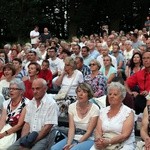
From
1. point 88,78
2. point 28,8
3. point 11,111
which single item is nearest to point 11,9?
point 28,8

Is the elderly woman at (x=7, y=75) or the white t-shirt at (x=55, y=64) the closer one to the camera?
the elderly woman at (x=7, y=75)

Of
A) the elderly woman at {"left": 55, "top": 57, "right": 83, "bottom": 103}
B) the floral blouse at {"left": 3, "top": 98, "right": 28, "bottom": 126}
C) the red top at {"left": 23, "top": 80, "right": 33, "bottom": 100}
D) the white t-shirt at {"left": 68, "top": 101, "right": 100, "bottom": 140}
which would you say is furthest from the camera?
the elderly woman at {"left": 55, "top": 57, "right": 83, "bottom": 103}

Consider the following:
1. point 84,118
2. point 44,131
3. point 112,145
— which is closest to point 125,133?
point 112,145

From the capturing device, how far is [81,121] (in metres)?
5.42

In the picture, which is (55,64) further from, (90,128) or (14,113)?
(90,128)

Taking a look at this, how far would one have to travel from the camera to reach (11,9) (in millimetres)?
26281

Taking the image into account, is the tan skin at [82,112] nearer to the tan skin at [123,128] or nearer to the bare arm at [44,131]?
the tan skin at [123,128]

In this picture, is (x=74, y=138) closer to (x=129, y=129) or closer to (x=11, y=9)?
(x=129, y=129)

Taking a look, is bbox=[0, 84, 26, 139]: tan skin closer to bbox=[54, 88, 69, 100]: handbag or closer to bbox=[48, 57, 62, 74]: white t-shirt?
bbox=[54, 88, 69, 100]: handbag

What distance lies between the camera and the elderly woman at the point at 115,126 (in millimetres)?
4910

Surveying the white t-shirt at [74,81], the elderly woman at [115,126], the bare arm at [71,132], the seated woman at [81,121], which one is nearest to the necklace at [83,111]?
the seated woman at [81,121]

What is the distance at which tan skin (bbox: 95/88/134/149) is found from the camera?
16.1 ft

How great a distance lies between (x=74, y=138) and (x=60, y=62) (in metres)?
5.12

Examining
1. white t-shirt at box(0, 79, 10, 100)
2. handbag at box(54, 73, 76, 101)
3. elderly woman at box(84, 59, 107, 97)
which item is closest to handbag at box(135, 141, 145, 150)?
elderly woman at box(84, 59, 107, 97)
